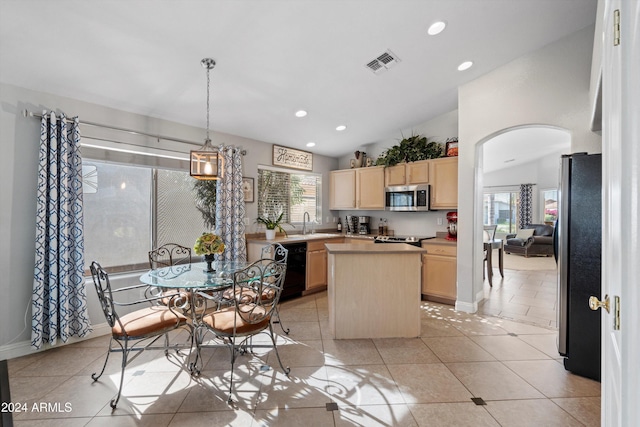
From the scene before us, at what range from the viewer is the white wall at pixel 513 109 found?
308 centimetres

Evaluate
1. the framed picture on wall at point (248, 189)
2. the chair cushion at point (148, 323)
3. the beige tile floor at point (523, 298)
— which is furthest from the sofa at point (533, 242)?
the chair cushion at point (148, 323)

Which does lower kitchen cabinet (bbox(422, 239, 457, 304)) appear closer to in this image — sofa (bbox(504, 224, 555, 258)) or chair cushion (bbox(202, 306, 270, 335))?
Answer: chair cushion (bbox(202, 306, 270, 335))

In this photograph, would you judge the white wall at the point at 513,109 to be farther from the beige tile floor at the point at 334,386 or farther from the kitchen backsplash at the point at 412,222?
the beige tile floor at the point at 334,386

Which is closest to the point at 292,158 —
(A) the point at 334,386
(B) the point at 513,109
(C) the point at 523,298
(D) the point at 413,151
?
(D) the point at 413,151

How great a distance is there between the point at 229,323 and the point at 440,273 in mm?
3182

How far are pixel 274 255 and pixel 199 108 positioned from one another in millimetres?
2094

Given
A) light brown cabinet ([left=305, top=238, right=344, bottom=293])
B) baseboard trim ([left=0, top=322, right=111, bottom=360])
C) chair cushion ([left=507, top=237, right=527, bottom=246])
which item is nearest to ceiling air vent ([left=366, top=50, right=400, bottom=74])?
light brown cabinet ([left=305, top=238, right=344, bottom=293])

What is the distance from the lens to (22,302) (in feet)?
9.00

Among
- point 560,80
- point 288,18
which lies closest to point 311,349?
point 288,18

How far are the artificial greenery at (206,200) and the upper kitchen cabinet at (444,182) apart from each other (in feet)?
11.0

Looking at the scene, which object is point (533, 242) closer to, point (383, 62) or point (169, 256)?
point (383, 62)

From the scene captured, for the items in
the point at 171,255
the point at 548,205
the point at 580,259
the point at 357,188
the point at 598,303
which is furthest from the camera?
the point at 548,205

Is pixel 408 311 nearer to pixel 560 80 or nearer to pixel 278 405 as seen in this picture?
pixel 278 405

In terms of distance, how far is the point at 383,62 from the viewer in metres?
3.18
